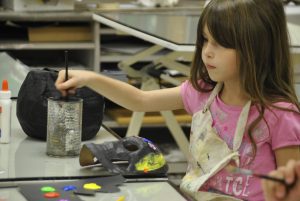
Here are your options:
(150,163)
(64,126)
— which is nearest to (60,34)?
(64,126)

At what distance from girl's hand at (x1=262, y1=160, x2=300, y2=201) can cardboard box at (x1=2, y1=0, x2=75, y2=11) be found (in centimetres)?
298

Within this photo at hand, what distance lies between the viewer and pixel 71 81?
163 cm

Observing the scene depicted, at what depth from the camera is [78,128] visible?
1719 mm

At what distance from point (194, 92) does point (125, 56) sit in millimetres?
2205

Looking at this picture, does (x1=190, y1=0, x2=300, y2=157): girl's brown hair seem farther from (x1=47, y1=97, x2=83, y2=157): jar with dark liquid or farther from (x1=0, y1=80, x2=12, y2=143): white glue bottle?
(x1=0, y1=80, x2=12, y2=143): white glue bottle

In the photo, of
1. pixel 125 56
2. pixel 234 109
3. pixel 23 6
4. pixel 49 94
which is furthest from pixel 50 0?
pixel 234 109

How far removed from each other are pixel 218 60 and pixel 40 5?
7.73 feet

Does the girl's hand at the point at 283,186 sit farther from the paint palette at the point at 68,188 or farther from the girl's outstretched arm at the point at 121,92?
the girl's outstretched arm at the point at 121,92

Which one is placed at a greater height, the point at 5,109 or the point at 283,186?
the point at 283,186

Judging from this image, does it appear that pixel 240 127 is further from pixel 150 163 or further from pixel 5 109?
pixel 5 109

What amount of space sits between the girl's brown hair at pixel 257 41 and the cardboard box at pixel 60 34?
2295 millimetres

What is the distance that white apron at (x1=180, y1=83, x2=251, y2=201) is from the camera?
1.68 m

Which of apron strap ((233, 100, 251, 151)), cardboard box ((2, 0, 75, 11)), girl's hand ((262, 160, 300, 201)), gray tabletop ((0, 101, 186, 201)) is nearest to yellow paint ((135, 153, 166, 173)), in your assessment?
gray tabletop ((0, 101, 186, 201))

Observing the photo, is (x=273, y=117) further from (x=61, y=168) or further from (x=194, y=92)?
(x=61, y=168)
